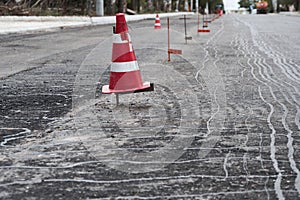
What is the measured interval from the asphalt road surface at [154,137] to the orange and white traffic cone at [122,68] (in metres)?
0.19

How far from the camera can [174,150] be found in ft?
13.6

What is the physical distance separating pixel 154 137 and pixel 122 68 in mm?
1702

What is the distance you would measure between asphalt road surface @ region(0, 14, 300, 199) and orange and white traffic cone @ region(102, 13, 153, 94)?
19 centimetres

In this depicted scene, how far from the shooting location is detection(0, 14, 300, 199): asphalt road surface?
11.0ft

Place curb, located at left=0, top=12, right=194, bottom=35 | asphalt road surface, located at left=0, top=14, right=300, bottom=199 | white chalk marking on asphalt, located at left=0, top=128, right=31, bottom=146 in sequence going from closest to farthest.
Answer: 1. asphalt road surface, located at left=0, top=14, right=300, bottom=199
2. white chalk marking on asphalt, located at left=0, top=128, right=31, bottom=146
3. curb, located at left=0, top=12, right=194, bottom=35

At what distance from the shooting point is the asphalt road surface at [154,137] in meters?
3.36

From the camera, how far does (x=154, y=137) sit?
454cm

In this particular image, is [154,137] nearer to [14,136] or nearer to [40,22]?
[14,136]

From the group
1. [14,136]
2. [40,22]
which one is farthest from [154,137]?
[40,22]

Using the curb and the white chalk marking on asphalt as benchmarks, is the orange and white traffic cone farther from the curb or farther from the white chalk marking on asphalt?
the curb

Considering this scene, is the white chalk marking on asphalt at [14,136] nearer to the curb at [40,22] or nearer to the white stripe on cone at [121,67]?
the white stripe on cone at [121,67]

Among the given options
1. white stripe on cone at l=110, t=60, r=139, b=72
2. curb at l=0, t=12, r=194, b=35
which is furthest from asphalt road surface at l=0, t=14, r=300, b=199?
curb at l=0, t=12, r=194, b=35

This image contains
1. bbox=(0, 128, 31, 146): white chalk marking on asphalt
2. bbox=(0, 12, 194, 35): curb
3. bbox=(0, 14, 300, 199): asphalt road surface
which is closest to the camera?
bbox=(0, 14, 300, 199): asphalt road surface

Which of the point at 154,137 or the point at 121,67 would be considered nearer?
the point at 154,137
